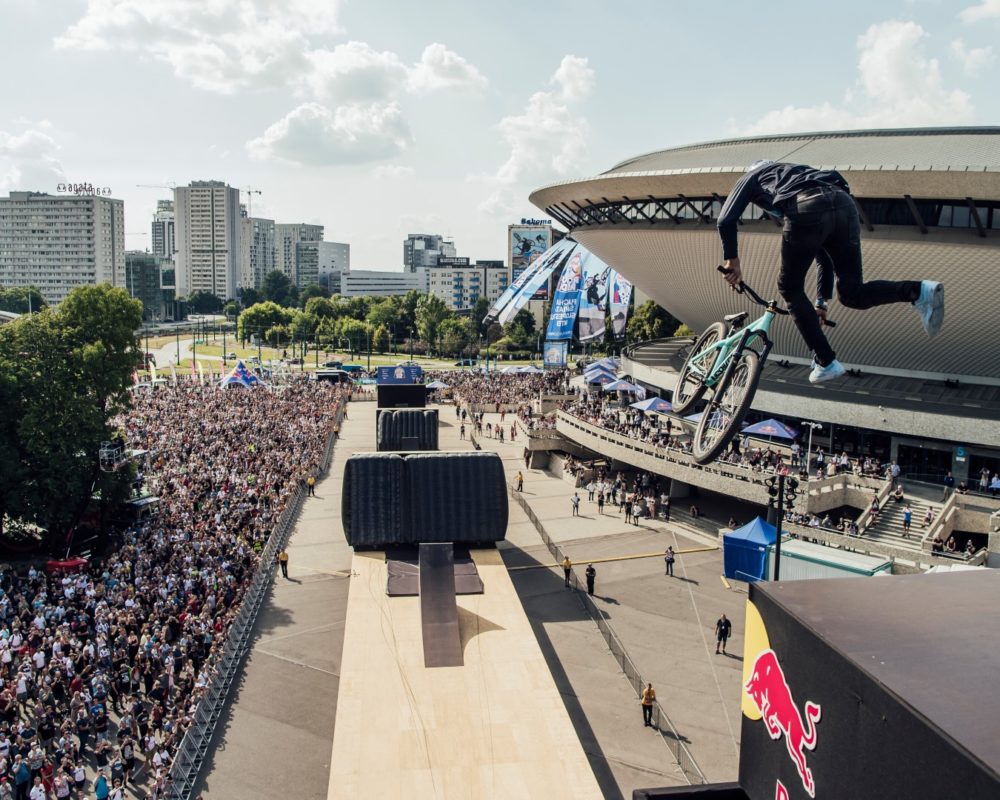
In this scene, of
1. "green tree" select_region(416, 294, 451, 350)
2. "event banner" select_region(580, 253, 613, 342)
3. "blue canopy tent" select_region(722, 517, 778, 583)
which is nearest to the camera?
"blue canopy tent" select_region(722, 517, 778, 583)

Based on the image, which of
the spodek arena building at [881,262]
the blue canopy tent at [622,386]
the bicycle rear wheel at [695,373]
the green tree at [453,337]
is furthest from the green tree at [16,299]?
the bicycle rear wheel at [695,373]

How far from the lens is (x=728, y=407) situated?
959 centimetres

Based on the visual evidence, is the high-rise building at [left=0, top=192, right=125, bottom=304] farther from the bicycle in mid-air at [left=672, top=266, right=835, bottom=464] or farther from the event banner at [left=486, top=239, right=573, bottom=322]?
the bicycle in mid-air at [left=672, top=266, right=835, bottom=464]

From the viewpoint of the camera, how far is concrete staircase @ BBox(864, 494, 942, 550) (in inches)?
1083

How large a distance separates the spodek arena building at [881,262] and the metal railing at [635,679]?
1439 cm

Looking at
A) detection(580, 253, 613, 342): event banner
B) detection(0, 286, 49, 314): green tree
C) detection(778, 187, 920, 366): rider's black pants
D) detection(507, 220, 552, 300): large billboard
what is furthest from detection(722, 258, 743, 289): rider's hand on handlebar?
detection(0, 286, 49, 314): green tree

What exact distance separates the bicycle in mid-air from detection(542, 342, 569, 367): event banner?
144 feet

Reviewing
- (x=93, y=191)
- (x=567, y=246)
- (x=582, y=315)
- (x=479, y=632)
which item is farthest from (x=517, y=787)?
(x=93, y=191)

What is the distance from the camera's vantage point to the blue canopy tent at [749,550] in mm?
24188

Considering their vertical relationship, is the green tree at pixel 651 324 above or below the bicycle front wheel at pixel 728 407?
above

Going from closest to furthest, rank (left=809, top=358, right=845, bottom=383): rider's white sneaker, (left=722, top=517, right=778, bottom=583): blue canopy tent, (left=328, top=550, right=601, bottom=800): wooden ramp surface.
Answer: (left=809, top=358, right=845, bottom=383): rider's white sneaker
(left=328, top=550, right=601, bottom=800): wooden ramp surface
(left=722, top=517, right=778, bottom=583): blue canopy tent

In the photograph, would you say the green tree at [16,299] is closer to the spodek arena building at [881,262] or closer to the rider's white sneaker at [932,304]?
the spodek arena building at [881,262]

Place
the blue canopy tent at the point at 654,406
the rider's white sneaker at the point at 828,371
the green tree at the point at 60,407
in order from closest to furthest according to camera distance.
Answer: the rider's white sneaker at the point at 828,371, the green tree at the point at 60,407, the blue canopy tent at the point at 654,406

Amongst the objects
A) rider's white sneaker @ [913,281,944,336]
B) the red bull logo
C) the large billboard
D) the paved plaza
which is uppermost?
the large billboard
